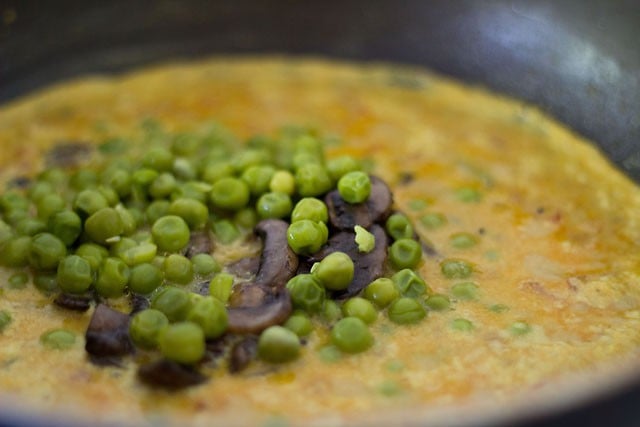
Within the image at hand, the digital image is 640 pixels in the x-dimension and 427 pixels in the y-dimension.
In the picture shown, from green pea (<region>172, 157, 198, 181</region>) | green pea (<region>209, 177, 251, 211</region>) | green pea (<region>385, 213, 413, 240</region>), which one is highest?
green pea (<region>172, 157, 198, 181</region>)

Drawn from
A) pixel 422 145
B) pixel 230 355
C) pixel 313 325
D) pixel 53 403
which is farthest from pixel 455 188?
pixel 53 403

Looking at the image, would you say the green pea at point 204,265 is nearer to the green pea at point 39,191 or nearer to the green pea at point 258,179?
the green pea at point 258,179

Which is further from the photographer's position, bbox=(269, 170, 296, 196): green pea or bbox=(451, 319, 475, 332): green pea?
bbox=(269, 170, 296, 196): green pea

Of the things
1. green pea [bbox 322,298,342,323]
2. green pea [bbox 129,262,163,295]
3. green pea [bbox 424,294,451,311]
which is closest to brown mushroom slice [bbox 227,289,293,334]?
green pea [bbox 322,298,342,323]

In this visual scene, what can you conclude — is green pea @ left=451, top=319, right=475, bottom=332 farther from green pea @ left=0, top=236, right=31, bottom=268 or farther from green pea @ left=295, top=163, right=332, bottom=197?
green pea @ left=0, top=236, right=31, bottom=268

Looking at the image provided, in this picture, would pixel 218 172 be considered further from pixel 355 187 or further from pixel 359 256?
pixel 359 256

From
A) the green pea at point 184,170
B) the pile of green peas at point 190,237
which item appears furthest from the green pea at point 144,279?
the green pea at point 184,170

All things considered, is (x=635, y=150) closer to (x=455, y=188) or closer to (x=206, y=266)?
(x=455, y=188)
